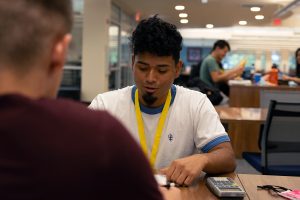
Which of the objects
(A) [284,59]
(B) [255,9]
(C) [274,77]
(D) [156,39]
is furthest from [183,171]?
(A) [284,59]

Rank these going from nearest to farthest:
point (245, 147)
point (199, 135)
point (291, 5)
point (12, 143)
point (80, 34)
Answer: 1. point (12, 143)
2. point (199, 135)
3. point (245, 147)
4. point (291, 5)
5. point (80, 34)

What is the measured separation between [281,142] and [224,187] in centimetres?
176

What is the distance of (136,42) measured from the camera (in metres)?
1.92

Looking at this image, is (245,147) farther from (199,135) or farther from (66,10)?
(66,10)

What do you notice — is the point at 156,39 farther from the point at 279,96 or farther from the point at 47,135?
the point at 279,96

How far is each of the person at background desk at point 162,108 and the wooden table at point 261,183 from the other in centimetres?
20

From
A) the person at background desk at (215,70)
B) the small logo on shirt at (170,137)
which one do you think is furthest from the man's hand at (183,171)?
the person at background desk at (215,70)

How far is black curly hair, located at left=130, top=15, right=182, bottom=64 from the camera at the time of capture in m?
1.90

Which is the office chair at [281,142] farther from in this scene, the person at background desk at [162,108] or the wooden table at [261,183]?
the wooden table at [261,183]

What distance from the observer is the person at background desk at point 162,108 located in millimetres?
1875

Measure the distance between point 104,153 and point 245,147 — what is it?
16.2 feet

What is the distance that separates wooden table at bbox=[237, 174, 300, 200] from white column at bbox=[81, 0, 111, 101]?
24.0 feet

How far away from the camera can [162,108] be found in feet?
6.37

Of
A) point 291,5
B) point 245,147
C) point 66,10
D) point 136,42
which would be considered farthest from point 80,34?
point 66,10
